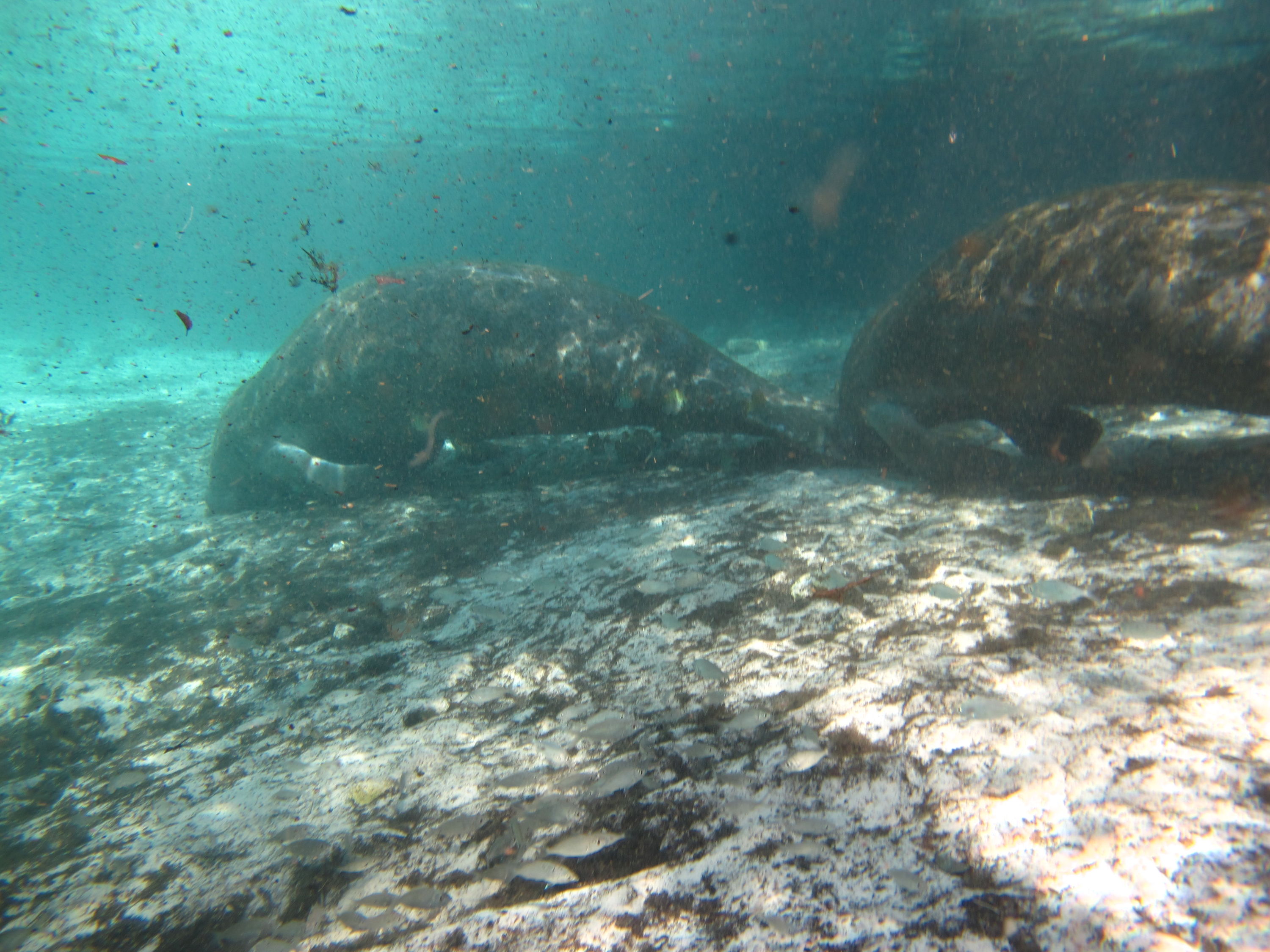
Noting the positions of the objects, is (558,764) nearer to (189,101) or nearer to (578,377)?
(578,377)

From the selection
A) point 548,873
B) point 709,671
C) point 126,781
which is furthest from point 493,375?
point 548,873

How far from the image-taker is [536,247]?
81.4 metres

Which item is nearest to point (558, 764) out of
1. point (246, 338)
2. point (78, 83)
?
point (78, 83)

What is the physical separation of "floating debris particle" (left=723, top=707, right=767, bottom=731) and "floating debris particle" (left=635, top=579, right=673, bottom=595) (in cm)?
166

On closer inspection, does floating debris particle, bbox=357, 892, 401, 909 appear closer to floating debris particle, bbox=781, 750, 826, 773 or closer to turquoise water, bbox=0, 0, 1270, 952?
turquoise water, bbox=0, 0, 1270, 952

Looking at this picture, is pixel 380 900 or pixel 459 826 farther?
pixel 459 826

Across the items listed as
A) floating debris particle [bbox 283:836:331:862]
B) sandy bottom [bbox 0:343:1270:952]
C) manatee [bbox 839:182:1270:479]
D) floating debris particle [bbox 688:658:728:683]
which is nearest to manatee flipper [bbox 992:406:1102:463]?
manatee [bbox 839:182:1270:479]

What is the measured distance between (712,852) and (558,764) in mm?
924

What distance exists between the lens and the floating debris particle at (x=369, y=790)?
8.44 feet

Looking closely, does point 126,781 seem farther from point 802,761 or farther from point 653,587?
point 802,761

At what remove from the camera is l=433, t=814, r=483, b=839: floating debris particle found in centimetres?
222

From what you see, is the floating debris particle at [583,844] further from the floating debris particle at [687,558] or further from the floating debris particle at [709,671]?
the floating debris particle at [687,558]

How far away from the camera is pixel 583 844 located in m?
1.99

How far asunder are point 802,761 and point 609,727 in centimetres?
95
